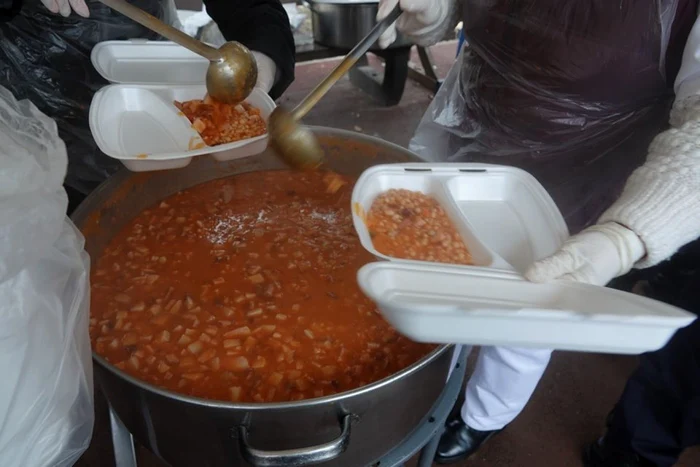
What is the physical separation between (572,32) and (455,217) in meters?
0.52

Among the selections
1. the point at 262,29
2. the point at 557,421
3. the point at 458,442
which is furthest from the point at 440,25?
the point at 557,421

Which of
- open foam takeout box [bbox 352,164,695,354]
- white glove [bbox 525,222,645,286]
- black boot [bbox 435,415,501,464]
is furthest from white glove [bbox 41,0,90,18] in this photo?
black boot [bbox 435,415,501,464]

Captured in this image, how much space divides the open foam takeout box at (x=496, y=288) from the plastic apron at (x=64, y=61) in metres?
1.04

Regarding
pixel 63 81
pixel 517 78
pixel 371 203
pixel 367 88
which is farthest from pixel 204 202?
pixel 367 88

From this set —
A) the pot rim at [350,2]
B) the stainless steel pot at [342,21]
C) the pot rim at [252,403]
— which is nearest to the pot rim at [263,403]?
the pot rim at [252,403]

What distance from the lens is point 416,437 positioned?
1.26 metres

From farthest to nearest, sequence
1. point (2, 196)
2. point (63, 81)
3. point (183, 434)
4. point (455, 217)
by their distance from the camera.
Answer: point (63, 81) → point (455, 217) → point (183, 434) → point (2, 196)

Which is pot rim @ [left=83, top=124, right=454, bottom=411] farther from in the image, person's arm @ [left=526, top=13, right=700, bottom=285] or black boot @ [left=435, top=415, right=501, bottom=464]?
black boot @ [left=435, top=415, right=501, bottom=464]

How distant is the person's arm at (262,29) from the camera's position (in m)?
1.71

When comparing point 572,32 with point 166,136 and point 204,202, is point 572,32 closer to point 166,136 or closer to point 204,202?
point 166,136

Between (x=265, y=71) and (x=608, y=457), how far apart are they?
175 centimetres

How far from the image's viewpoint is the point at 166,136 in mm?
1399

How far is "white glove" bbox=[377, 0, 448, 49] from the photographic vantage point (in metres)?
1.36

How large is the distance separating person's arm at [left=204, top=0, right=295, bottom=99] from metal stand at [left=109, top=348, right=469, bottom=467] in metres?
1.11
